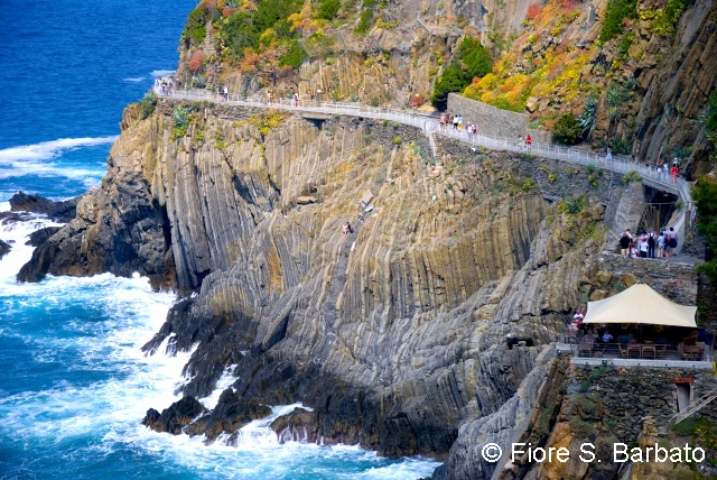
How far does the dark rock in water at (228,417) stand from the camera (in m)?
62.1

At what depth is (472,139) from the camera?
65875 millimetres

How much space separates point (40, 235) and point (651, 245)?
56339 millimetres

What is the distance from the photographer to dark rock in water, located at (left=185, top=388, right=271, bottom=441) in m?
62.1

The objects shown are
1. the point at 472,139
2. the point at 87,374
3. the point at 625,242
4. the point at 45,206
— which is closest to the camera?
the point at 625,242

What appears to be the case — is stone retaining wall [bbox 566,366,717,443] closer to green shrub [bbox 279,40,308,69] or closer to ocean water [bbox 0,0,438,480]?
ocean water [bbox 0,0,438,480]

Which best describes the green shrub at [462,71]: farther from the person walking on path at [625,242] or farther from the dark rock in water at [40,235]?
the dark rock in water at [40,235]

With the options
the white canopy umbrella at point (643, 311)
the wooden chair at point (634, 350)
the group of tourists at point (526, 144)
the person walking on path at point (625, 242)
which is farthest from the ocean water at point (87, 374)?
the wooden chair at point (634, 350)

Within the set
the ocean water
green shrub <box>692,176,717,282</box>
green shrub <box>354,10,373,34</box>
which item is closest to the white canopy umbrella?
green shrub <box>692,176,717,282</box>

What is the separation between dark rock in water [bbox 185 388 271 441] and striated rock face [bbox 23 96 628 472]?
0.10 metres

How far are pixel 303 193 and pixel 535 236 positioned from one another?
17.8 metres

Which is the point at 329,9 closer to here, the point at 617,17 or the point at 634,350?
the point at 617,17

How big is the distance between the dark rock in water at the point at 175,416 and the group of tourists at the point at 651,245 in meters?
24.3

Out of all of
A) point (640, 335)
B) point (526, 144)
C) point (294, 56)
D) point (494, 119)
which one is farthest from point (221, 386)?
point (640, 335)

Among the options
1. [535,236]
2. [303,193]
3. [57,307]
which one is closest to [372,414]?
[535,236]
